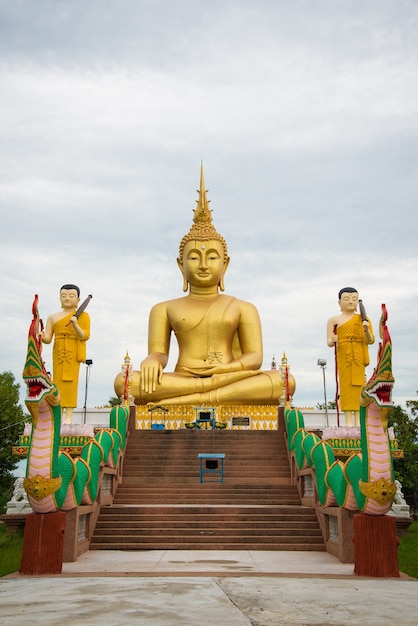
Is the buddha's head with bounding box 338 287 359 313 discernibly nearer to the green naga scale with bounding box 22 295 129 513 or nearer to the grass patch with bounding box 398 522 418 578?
the grass patch with bounding box 398 522 418 578

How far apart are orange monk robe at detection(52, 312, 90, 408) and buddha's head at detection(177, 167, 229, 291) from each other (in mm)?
6704

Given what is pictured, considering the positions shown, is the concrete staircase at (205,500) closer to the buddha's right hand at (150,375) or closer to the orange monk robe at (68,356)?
the orange monk robe at (68,356)

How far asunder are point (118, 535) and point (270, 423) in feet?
25.1

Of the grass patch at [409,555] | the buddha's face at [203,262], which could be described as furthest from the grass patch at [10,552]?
the buddha's face at [203,262]

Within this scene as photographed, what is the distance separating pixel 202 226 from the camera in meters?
21.9

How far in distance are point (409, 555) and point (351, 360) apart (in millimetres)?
5009

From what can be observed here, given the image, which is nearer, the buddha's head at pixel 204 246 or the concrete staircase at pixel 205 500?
the concrete staircase at pixel 205 500

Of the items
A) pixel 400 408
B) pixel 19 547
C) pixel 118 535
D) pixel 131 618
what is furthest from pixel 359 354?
pixel 400 408

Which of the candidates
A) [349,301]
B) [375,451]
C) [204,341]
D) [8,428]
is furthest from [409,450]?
[375,451]

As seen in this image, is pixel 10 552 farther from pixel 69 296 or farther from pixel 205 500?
pixel 69 296

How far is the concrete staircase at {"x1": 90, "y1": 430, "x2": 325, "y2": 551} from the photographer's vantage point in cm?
1086

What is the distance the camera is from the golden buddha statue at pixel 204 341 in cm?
1903

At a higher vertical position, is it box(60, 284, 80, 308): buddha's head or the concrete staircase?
box(60, 284, 80, 308): buddha's head

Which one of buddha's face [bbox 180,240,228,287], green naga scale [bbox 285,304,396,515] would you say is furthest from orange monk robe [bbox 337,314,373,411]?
buddha's face [bbox 180,240,228,287]
